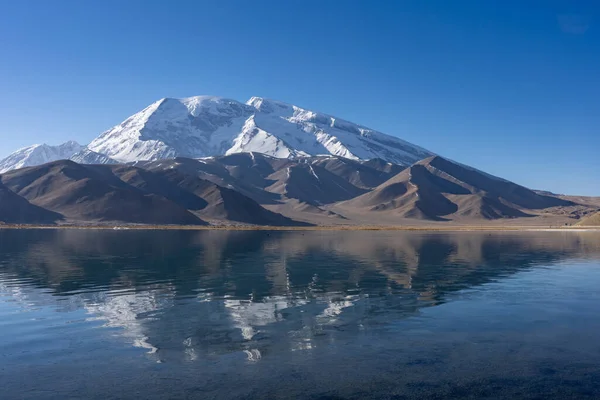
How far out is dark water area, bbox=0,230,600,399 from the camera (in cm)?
1989

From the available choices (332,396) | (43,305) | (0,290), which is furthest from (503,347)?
(0,290)

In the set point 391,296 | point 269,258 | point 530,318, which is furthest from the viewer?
point 269,258

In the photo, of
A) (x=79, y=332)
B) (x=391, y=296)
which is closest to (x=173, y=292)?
(x=79, y=332)

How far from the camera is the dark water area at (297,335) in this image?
19.9m

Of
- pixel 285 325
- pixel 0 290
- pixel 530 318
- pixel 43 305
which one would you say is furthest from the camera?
pixel 0 290

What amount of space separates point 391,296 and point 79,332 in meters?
22.9

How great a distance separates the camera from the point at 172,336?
27328 mm

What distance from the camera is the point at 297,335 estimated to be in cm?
2755

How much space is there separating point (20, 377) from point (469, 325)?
76.6ft

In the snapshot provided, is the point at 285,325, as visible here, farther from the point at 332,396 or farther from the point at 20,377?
the point at 20,377

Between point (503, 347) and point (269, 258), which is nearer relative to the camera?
point (503, 347)

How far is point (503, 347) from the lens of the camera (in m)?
25.5

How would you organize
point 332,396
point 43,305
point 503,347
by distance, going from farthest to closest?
point 43,305, point 503,347, point 332,396

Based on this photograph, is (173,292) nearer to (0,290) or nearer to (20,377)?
(0,290)
